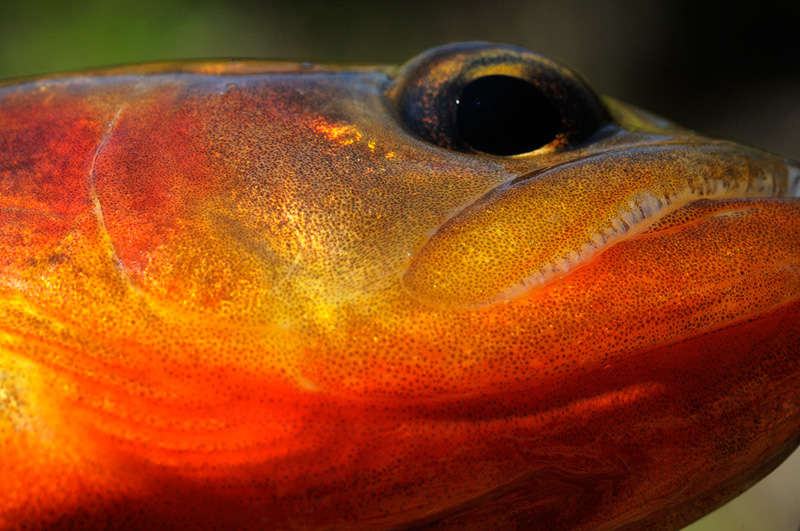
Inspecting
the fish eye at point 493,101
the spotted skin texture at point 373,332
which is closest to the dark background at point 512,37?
the fish eye at point 493,101

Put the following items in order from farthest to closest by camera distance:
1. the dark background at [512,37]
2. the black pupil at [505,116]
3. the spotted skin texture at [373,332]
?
1. the dark background at [512,37]
2. the black pupil at [505,116]
3. the spotted skin texture at [373,332]

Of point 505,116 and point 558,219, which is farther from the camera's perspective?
point 505,116

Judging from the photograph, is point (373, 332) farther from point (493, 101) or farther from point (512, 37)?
point (512, 37)

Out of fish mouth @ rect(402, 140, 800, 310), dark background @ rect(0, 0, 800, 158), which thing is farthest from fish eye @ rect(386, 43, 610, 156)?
dark background @ rect(0, 0, 800, 158)

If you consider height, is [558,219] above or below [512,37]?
above

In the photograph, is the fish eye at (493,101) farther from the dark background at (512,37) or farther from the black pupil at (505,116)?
the dark background at (512,37)

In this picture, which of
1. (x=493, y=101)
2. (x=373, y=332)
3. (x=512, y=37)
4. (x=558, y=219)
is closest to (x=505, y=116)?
(x=493, y=101)

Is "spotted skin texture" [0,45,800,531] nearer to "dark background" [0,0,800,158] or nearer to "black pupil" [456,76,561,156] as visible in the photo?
"black pupil" [456,76,561,156]
